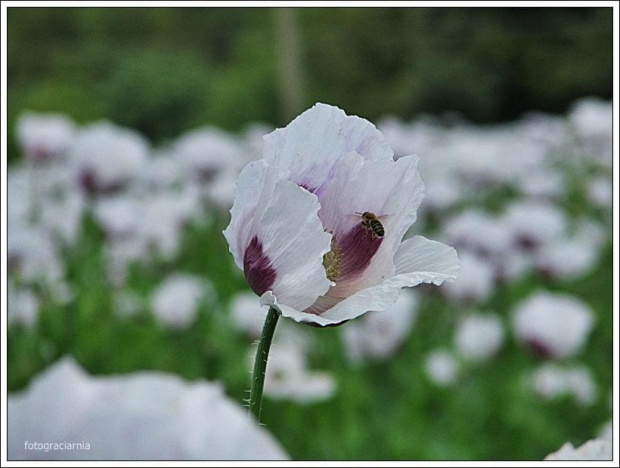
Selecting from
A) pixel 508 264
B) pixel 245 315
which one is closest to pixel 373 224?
pixel 245 315

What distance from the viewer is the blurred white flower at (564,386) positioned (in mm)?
1152

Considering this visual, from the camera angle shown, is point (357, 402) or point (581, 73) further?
point (581, 73)

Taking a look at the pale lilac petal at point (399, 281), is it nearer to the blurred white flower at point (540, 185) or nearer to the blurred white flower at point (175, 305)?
the blurred white flower at point (175, 305)

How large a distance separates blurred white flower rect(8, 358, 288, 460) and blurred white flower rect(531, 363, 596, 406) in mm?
1013

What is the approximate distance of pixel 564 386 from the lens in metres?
1.16

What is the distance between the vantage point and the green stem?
0.18m

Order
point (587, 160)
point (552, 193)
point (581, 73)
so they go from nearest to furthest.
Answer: point (552, 193), point (587, 160), point (581, 73)

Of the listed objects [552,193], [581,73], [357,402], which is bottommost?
[357,402]

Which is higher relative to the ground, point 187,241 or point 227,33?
point 227,33

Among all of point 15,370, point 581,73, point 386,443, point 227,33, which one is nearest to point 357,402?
point 386,443

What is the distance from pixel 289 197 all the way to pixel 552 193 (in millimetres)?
1470

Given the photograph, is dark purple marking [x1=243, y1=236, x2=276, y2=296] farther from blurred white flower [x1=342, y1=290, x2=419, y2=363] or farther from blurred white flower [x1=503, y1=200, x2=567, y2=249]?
blurred white flower [x1=503, y1=200, x2=567, y2=249]

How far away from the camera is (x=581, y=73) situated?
252cm

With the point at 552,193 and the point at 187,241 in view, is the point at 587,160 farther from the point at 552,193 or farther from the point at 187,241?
the point at 187,241
